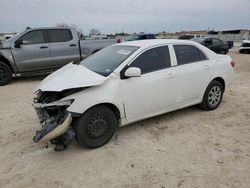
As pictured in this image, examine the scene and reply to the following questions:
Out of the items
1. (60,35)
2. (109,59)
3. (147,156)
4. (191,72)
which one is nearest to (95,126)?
(147,156)

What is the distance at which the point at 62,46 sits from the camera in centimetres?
841

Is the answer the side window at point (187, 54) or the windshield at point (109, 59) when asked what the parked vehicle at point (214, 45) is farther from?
the windshield at point (109, 59)

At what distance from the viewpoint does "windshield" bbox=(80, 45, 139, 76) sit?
3.75m

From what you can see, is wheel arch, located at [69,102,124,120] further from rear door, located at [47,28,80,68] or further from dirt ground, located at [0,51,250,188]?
rear door, located at [47,28,80,68]

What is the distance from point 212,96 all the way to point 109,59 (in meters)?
2.40

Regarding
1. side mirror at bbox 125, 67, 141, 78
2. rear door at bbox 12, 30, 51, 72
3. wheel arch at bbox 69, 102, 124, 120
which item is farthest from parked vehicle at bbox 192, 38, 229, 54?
wheel arch at bbox 69, 102, 124, 120

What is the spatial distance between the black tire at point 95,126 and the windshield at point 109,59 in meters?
0.64

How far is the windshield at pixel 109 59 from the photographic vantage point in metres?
3.75

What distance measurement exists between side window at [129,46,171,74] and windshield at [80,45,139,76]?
0.20 meters

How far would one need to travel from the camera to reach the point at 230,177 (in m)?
2.82

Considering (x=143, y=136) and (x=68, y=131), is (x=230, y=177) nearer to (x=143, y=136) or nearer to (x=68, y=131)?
(x=143, y=136)

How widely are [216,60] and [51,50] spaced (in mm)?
5791

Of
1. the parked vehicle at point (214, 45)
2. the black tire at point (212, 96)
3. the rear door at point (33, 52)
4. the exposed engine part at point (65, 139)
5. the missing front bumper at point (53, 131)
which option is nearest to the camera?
the missing front bumper at point (53, 131)

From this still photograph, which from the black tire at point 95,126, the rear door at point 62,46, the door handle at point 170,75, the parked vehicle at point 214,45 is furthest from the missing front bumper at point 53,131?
the parked vehicle at point 214,45
